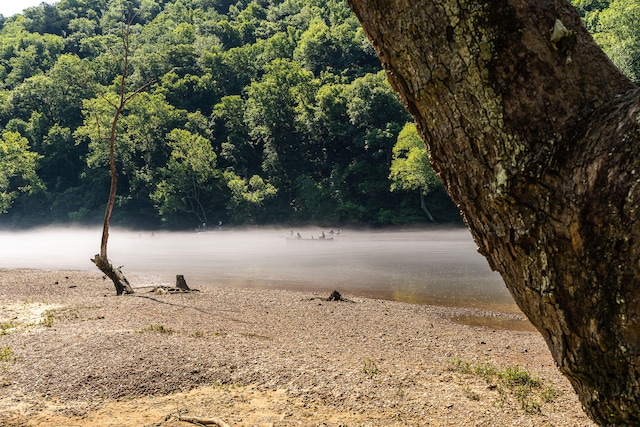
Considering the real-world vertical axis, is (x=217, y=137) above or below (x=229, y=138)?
above

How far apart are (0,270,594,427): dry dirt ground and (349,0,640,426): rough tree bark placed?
428 centimetres

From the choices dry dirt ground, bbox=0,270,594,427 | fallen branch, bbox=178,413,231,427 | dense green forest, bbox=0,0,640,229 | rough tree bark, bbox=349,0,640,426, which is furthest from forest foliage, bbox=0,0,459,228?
rough tree bark, bbox=349,0,640,426

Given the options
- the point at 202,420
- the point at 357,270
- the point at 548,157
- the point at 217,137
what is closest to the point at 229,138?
the point at 217,137

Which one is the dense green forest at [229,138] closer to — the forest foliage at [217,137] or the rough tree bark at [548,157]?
the forest foliage at [217,137]

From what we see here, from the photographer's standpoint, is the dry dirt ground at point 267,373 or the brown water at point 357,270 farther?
the brown water at point 357,270

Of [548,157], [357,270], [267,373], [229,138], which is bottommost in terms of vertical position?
[357,270]

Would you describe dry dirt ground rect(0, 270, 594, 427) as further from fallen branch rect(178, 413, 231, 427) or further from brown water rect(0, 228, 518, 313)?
brown water rect(0, 228, 518, 313)

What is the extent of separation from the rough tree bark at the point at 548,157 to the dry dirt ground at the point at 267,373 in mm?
4276

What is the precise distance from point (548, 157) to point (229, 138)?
6965cm

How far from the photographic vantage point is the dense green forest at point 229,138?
58.3 m

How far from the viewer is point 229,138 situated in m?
69.2

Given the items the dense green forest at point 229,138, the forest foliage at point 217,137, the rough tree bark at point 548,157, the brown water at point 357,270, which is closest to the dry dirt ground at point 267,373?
the rough tree bark at point 548,157

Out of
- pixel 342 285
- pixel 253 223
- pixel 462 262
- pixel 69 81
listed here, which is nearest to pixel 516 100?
pixel 342 285

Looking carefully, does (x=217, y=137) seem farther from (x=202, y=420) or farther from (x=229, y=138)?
(x=202, y=420)
